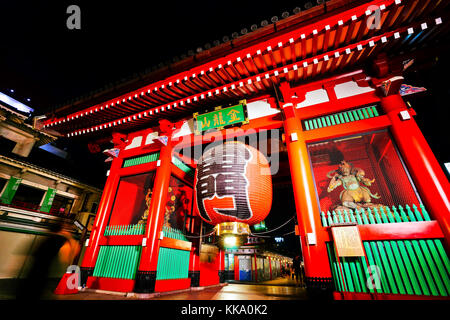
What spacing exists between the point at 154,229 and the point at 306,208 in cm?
386

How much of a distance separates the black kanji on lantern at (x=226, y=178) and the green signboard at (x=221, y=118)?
3.59 ft

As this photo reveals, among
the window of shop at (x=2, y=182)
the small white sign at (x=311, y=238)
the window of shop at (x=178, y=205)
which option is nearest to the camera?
the small white sign at (x=311, y=238)

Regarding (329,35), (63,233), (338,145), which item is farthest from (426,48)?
(63,233)

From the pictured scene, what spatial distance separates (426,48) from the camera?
13.1ft

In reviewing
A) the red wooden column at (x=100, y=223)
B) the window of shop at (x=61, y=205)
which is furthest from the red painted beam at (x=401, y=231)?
the window of shop at (x=61, y=205)

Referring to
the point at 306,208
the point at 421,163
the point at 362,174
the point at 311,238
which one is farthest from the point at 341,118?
the point at 311,238

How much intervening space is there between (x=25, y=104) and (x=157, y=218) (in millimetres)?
18485

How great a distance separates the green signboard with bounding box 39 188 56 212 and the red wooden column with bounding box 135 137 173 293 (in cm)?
1343

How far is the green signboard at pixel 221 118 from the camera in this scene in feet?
17.5

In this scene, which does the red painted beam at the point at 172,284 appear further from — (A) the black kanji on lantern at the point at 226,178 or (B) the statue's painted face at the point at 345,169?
(B) the statue's painted face at the point at 345,169

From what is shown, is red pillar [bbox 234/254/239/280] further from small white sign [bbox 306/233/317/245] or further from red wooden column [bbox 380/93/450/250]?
red wooden column [bbox 380/93/450/250]

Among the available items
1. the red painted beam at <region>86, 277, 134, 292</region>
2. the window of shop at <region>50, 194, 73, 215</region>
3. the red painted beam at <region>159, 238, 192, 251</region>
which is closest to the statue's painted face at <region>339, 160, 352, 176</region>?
the red painted beam at <region>159, 238, 192, 251</region>

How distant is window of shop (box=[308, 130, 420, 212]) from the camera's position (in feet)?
14.5

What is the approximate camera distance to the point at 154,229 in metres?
5.02
